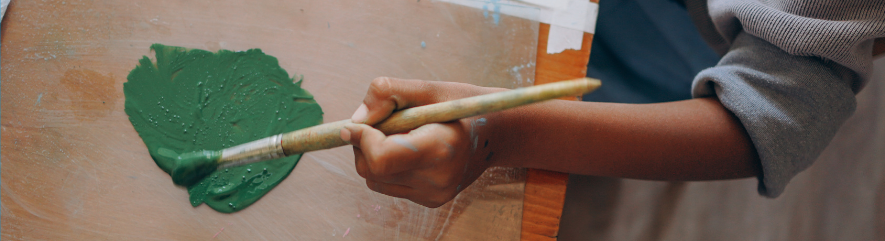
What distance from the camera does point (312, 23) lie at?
712 mm

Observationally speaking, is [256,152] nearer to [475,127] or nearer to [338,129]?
[338,129]

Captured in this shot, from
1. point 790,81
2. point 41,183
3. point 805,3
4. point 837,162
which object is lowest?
point 837,162

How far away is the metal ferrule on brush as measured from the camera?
501 millimetres

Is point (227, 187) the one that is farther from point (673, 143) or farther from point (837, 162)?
point (837, 162)

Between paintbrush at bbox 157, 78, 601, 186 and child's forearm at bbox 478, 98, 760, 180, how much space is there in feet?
0.57

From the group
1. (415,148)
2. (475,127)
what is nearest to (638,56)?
(475,127)

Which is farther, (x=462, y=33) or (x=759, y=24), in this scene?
(x=462, y=33)

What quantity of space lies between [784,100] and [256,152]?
766 millimetres

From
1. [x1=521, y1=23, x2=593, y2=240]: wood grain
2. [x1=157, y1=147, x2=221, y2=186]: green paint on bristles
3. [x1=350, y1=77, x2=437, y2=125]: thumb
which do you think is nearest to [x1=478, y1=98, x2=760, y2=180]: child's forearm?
[x1=521, y1=23, x2=593, y2=240]: wood grain

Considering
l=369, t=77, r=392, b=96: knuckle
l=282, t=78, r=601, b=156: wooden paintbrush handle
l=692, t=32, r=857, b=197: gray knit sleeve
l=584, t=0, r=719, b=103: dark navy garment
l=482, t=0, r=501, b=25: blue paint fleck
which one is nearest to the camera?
l=282, t=78, r=601, b=156: wooden paintbrush handle

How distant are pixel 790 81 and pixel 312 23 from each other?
77 centimetres

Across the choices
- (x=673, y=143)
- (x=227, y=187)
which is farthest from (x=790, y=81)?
(x=227, y=187)

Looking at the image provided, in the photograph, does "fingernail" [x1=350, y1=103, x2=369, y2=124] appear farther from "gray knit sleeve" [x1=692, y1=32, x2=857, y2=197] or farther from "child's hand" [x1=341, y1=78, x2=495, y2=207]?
"gray knit sleeve" [x1=692, y1=32, x2=857, y2=197]

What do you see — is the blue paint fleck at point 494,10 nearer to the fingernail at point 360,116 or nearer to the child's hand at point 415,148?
the child's hand at point 415,148
